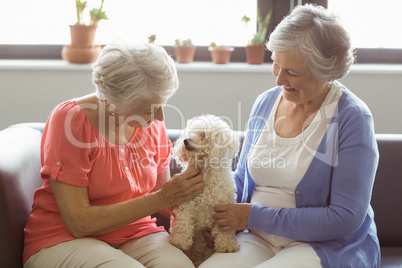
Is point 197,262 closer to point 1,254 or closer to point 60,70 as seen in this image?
point 1,254

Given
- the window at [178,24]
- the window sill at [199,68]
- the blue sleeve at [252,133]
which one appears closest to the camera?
the blue sleeve at [252,133]

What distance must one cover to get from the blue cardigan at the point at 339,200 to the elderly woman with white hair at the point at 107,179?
36 centimetres

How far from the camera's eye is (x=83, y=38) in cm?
293

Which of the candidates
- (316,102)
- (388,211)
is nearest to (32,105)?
(316,102)

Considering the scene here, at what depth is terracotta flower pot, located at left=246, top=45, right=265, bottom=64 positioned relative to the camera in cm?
300

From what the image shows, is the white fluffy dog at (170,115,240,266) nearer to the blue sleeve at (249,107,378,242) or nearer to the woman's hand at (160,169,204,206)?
the woman's hand at (160,169,204,206)

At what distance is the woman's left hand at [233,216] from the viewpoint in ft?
6.00

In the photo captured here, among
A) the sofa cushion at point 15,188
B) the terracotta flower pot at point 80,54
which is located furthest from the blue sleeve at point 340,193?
the terracotta flower pot at point 80,54

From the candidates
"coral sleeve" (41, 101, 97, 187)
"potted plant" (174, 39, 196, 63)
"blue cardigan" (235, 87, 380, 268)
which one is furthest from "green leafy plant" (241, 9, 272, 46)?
"coral sleeve" (41, 101, 97, 187)

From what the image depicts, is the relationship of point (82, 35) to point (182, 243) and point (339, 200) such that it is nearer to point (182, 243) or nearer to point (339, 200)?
point (182, 243)

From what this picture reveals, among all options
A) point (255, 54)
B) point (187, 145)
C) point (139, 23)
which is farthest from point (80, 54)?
point (187, 145)

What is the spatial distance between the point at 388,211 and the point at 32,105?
203 cm

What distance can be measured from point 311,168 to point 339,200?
0.48 feet

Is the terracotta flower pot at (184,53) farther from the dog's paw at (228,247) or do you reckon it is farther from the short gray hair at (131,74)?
the dog's paw at (228,247)
